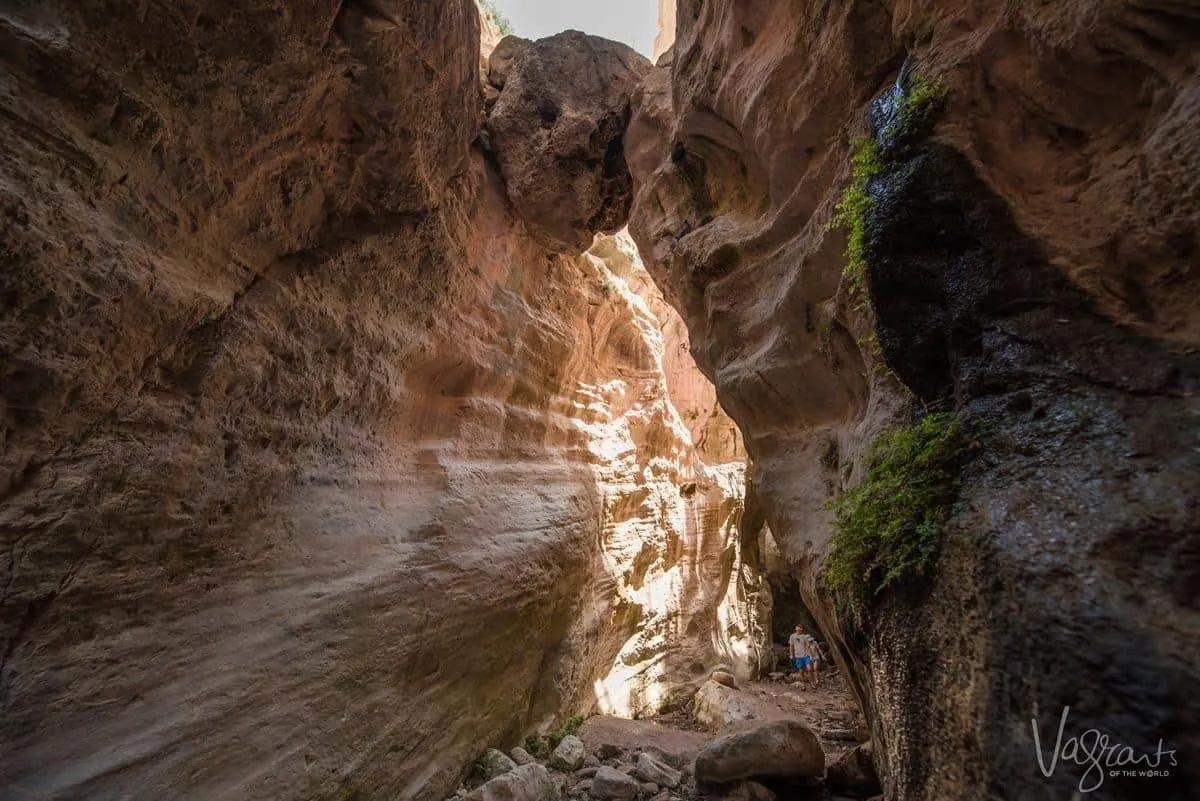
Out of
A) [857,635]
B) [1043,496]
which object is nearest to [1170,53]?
[1043,496]

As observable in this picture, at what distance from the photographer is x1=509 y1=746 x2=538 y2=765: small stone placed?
19.0 feet

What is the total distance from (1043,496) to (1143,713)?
889 mm

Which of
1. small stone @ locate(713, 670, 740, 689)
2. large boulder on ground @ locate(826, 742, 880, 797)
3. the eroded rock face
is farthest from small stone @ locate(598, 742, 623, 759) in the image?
the eroded rock face

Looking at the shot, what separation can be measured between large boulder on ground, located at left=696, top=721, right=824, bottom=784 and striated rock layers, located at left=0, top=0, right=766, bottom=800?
7.78 ft

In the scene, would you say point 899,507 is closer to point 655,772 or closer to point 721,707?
point 655,772

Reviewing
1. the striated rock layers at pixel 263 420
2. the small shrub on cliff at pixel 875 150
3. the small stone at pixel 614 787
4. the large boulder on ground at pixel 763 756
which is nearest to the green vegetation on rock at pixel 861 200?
the small shrub on cliff at pixel 875 150

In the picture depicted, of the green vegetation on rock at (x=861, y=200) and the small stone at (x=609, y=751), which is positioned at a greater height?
the green vegetation on rock at (x=861, y=200)

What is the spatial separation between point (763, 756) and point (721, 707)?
11.8 feet

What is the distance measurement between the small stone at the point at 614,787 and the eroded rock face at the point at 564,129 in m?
7.16

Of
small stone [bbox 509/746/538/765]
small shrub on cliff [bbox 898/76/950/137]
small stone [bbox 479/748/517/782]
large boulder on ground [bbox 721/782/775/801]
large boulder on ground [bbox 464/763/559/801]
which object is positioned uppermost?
small shrub on cliff [bbox 898/76/950/137]

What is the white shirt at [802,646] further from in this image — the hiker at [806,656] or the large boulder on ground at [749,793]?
the large boulder on ground at [749,793]

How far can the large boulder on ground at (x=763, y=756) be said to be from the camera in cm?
516

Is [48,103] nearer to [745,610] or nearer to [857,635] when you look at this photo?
[857,635]

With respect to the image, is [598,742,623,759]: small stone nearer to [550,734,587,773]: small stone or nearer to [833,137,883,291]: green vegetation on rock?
[550,734,587,773]: small stone
